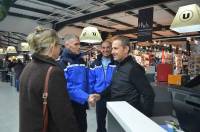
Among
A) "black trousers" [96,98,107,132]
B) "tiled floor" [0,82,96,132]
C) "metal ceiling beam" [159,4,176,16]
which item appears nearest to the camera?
"black trousers" [96,98,107,132]

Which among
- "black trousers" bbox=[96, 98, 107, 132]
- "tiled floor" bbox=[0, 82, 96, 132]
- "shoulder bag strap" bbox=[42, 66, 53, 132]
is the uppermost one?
"shoulder bag strap" bbox=[42, 66, 53, 132]

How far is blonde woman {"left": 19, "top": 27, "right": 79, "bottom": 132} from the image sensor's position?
1.98 meters

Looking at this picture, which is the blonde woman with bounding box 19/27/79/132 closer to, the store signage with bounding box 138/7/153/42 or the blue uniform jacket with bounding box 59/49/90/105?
the blue uniform jacket with bounding box 59/49/90/105

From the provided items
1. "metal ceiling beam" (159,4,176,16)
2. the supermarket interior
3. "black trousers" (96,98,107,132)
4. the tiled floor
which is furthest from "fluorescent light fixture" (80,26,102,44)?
"black trousers" (96,98,107,132)

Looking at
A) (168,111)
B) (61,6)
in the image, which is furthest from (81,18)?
(168,111)

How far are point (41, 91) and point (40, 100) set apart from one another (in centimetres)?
6

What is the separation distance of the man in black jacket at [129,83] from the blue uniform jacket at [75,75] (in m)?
0.35

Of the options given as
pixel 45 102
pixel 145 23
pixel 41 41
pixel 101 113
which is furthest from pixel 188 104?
pixel 145 23

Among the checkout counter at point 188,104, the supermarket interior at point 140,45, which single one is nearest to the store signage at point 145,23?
the supermarket interior at point 140,45

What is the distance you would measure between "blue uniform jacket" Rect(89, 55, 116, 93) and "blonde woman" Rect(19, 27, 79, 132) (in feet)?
4.91

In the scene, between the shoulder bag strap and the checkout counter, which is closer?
the checkout counter

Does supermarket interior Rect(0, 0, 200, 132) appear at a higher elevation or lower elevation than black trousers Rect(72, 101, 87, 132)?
higher

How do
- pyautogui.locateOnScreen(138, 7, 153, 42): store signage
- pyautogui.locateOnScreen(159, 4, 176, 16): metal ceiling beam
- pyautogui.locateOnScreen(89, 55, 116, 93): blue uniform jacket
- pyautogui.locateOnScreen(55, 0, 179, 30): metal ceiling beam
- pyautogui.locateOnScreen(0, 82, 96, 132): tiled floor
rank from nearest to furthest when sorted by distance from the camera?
1. pyautogui.locateOnScreen(89, 55, 116, 93): blue uniform jacket
2. pyautogui.locateOnScreen(0, 82, 96, 132): tiled floor
3. pyautogui.locateOnScreen(55, 0, 179, 30): metal ceiling beam
4. pyautogui.locateOnScreen(138, 7, 153, 42): store signage
5. pyautogui.locateOnScreen(159, 4, 176, 16): metal ceiling beam

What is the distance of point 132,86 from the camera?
8.98ft
